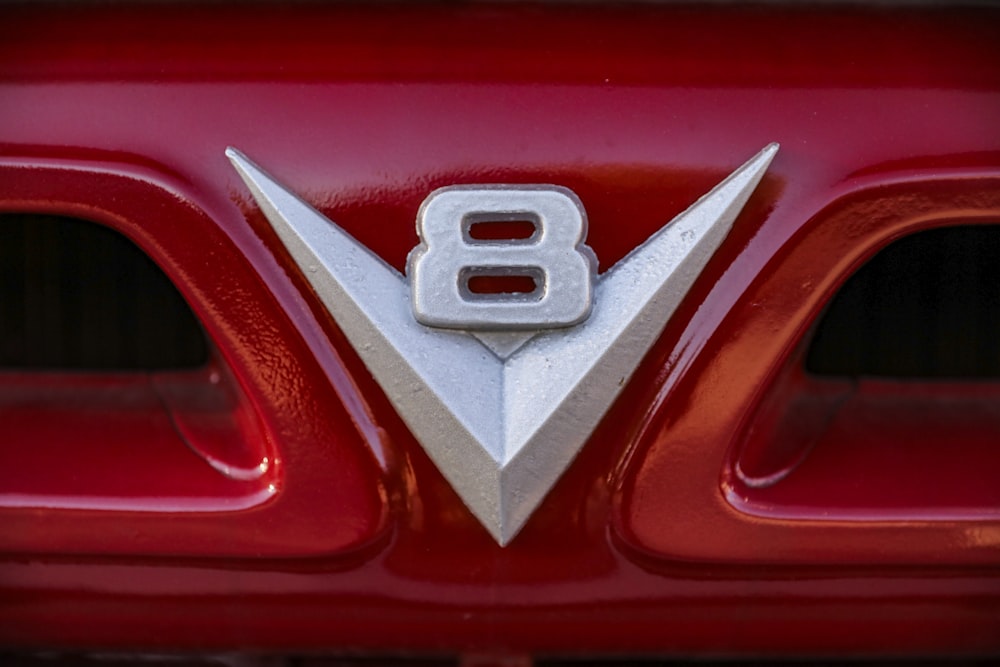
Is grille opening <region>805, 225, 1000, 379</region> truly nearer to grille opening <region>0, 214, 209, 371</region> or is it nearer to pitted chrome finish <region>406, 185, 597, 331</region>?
pitted chrome finish <region>406, 185, 597, 331</region>

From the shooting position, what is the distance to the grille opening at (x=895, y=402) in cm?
84

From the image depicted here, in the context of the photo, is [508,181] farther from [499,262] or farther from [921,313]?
[921,313]

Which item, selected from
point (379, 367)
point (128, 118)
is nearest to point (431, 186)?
point (379, 367)

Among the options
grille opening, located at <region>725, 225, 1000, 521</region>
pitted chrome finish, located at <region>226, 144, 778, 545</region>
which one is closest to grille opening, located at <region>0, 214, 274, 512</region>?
pitted chrome finish, located at <region>226, 144, 778, 545</region>

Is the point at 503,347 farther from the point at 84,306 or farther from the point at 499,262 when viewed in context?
the point at 84,306

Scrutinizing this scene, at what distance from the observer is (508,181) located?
777 millimetres

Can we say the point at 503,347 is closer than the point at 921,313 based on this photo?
Yes

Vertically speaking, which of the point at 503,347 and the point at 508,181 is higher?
the point at 508,181

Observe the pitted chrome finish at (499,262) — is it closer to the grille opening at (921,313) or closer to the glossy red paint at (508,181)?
the glossy red paint at (508,181)

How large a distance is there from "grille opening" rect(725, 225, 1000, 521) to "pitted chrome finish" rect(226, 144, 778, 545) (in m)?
0.16

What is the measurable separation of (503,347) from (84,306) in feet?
1.63

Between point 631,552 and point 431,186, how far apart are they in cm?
34

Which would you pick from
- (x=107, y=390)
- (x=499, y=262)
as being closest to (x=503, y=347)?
(x=499, y=262)

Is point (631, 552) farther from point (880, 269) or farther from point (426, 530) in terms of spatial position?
point (880, 269)
